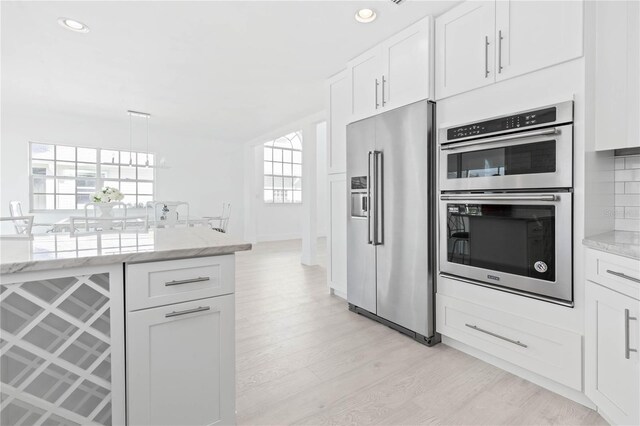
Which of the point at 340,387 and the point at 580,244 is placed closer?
the point at 580,244

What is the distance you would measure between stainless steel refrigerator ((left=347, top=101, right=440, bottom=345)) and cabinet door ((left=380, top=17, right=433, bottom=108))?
117 mm

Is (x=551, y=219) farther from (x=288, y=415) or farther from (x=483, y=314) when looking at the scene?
(x=288, y=415)

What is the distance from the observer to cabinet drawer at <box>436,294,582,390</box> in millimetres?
1610

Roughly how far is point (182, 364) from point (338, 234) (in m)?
2.17

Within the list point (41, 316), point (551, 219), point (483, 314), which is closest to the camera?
point (41, 316)

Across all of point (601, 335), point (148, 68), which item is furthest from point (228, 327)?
point (148, 68)

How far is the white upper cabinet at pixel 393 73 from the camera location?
2.26m

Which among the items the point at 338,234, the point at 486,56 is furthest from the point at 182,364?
the point at 486,56

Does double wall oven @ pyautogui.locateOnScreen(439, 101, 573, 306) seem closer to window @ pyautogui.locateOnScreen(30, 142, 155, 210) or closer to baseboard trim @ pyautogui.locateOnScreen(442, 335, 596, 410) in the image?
baseboard trim @ pyautogui.locateOnScreen(442, 335, 596, 410)

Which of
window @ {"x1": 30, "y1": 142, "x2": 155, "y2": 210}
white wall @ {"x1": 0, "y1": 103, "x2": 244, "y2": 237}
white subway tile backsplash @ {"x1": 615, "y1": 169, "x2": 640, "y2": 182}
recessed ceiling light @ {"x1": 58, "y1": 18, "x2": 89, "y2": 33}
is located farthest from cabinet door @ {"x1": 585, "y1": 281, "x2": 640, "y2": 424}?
white wall @ {"x1": 0, "y1": 103, "x2": 244, "y2": 237}

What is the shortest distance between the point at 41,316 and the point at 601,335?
232 centimetres

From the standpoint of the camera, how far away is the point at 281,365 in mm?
1995

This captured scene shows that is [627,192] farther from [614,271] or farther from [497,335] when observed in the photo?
[497,335]

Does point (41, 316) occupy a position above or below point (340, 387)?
above
